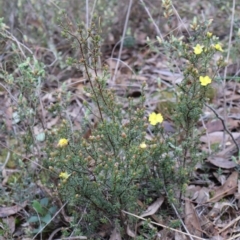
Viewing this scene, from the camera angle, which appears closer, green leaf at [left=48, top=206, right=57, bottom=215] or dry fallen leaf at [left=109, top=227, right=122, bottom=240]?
dry fallen leaf at [left=109, top=227, right=122, bottom=240]

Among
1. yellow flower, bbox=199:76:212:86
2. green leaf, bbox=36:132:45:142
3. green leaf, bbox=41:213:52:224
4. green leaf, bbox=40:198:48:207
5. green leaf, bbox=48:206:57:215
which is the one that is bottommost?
green leaf, bbox=41:213:52:224

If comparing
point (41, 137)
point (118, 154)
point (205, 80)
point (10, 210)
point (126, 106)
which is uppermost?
point (205, 80)

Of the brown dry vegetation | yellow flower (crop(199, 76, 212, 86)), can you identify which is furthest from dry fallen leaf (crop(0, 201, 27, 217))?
yellow flower (crop(199, 76, 212, 86))

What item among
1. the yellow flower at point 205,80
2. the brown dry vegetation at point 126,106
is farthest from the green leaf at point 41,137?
the yellow flower at point 205,80

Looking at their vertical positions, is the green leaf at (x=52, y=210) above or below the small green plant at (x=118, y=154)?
below

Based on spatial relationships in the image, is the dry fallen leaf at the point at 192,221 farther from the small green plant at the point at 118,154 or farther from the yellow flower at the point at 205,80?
the yellow flower at the point at 205,80

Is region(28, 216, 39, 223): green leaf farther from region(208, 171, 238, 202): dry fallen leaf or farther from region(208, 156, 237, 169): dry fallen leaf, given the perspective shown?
region(208, 156, 237, 169): dry fallen leaf

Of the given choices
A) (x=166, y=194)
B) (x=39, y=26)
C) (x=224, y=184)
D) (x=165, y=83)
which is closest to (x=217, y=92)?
(x=165, y=83)

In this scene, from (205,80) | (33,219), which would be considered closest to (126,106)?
(33,219)

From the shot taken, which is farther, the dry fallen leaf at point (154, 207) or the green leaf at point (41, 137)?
the green leaf at point (41, 137)

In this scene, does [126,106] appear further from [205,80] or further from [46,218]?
[205,80]

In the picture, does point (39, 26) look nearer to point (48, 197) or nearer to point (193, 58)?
point (48, 197)
